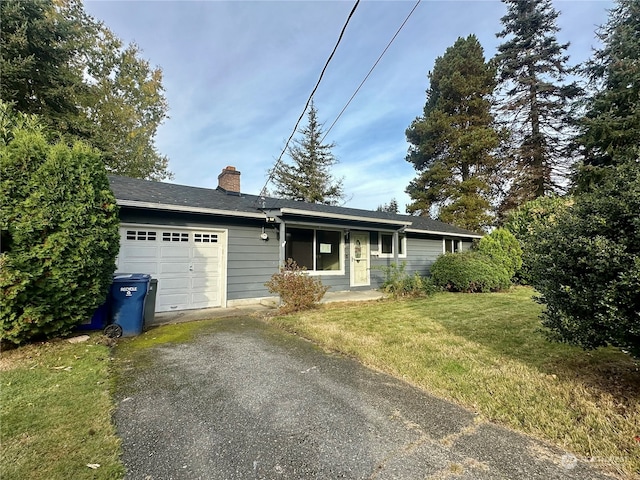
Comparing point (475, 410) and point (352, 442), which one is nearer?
point (352, 442)

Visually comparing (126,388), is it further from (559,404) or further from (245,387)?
(559,404)

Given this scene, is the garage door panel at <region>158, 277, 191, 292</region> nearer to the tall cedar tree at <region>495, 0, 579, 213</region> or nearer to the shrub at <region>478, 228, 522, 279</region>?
the shrub at <region>478, 228, 522, 279</region>

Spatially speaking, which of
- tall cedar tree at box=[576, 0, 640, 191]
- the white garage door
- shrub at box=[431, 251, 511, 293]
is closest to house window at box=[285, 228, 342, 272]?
the white garage door

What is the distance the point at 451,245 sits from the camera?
46.5ft

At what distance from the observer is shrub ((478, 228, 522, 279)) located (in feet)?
36.7

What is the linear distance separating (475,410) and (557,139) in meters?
22.6

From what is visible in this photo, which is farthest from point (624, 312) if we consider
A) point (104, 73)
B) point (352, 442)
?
point (104, 73)

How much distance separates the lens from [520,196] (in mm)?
19250

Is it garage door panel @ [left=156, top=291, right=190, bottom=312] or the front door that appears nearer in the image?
garage door panel @ [left=156, top=291, right=190, bottom=312]

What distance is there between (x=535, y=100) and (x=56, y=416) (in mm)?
25196

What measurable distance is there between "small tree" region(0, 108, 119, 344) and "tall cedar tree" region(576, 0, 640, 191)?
1339cm

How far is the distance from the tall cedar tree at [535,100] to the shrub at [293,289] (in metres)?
17.9

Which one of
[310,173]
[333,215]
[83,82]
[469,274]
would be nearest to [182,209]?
[333,215]

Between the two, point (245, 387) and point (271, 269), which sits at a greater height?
point (271, 269)
